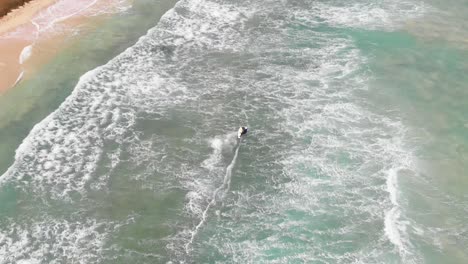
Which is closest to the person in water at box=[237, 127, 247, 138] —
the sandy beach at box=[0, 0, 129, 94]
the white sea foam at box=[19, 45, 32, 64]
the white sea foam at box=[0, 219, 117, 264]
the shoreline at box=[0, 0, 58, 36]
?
the white sea foam at box=[0, 219, 117, 264]

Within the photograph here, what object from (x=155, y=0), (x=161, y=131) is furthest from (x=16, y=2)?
(x=161, y=131)

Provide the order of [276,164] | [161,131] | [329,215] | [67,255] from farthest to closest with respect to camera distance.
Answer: [161,131] → [276,164] → [329,215] → [67,255]

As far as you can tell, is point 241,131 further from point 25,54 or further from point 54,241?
point 25,54

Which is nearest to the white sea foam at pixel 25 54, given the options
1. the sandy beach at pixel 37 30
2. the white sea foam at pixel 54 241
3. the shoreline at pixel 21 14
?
the sandy beach at pixel 37 30

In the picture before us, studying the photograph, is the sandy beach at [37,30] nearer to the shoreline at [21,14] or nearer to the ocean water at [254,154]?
the shoreline at [21,14]

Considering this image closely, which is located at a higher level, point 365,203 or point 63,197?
point 63,197

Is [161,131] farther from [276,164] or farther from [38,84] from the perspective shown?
[38,84]

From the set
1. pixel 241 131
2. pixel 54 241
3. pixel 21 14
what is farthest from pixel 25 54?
pixel 54 241
